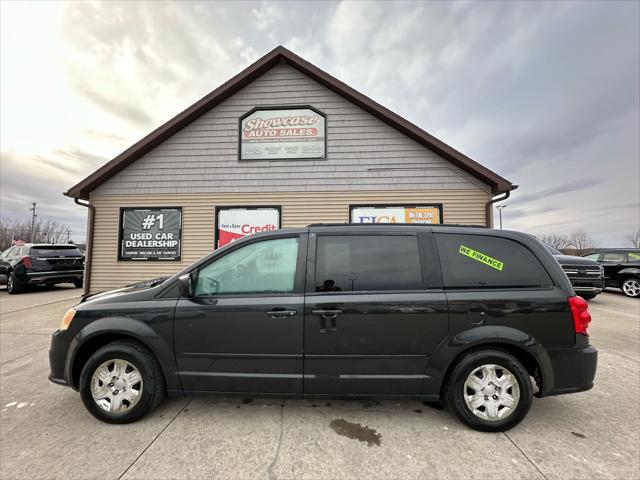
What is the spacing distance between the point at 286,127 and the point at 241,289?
6.28 meters

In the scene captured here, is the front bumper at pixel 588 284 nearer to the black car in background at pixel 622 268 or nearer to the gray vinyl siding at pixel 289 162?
the black car in background at pixel 622 268

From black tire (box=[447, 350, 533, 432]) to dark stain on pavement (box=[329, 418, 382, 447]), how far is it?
73 cm

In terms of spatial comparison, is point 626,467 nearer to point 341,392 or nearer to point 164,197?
point 341,392

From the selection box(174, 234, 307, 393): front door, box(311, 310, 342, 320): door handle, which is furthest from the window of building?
box(174, 234, 307, 393): front door

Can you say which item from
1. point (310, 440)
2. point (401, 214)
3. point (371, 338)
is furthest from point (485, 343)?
point (401, 214)

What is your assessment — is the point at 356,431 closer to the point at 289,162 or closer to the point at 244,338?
the point at 244,338

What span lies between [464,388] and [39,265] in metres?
13.2

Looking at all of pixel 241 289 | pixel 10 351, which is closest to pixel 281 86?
pixel 241 289

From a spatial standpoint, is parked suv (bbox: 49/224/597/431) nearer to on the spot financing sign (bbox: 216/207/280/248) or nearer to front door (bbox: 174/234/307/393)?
front door (bbox: 174/234/307/393)

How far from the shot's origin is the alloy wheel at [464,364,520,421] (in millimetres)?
2391

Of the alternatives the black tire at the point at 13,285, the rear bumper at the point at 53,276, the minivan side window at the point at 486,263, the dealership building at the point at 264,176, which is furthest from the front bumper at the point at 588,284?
the black tire at the point at 13,285

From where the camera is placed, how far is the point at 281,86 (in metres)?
7.95

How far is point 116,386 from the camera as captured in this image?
2.52m

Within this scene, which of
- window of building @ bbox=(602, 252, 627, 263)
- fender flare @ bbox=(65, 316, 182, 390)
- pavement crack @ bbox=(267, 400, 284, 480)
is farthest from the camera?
window of building @ bbox=(602, 252, 627, 263)
